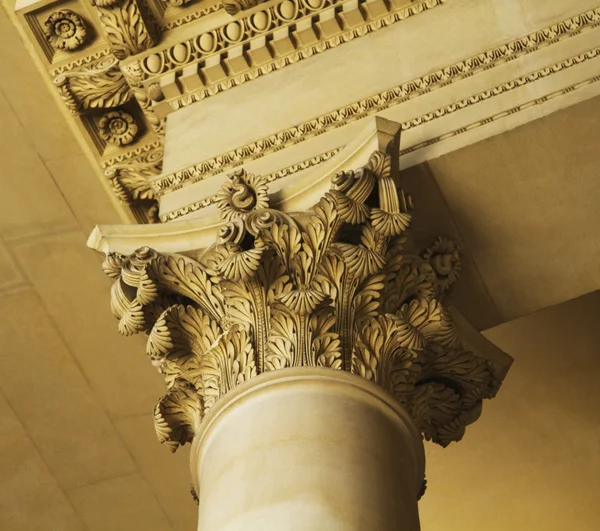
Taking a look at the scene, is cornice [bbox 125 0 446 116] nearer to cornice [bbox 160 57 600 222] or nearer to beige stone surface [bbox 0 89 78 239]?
cornice [bbox 160 57 600 222]

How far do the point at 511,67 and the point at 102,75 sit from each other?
2.45 metres

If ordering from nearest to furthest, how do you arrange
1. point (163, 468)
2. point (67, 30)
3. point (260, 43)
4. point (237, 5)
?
point (260, 43) → point (237, 5) → point (67, 30) → point (163, 468)

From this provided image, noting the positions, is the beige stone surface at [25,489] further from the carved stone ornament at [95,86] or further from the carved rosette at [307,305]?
the carved rosette at [307,305]

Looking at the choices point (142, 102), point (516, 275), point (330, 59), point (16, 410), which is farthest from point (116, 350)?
point (516, 275)

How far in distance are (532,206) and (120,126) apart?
8.90ft

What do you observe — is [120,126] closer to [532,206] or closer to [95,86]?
[95,86]

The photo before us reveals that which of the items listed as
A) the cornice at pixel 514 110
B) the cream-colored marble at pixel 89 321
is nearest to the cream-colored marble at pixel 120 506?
the cream-colored marble at pixel 89 321

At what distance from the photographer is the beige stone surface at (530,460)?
9.06 m

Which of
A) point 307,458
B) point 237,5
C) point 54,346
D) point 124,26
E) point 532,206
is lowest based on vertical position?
point 54,346

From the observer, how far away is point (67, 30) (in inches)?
269

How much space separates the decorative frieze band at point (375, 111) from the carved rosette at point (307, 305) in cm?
71

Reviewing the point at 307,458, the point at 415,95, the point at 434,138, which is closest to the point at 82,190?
the point at 415,95

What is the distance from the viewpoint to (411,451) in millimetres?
4516

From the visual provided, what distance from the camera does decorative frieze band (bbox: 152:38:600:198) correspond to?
5387mm
